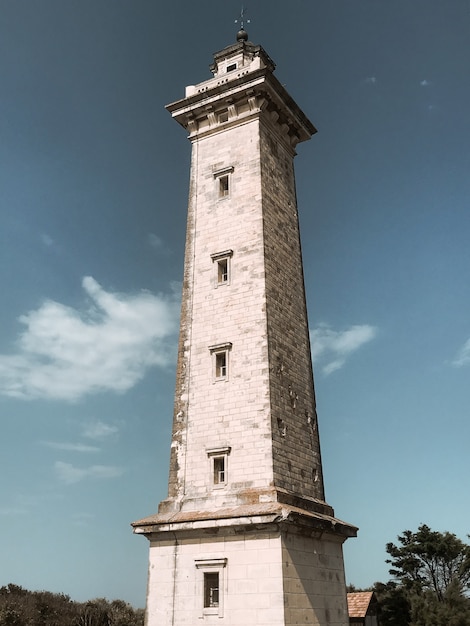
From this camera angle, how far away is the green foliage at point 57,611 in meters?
37.6

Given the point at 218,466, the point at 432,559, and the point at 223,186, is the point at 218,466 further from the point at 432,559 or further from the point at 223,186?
the point at 432,559

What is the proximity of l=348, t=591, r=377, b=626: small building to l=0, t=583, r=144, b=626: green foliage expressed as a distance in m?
17.5

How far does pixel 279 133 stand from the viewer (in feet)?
79.0

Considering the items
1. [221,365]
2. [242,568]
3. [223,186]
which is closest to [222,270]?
[221,365]

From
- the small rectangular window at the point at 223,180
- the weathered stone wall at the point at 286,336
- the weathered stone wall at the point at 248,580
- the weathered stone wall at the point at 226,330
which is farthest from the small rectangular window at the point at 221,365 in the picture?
the small rectangular window at the point at 223,180

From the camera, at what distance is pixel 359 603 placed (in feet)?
117

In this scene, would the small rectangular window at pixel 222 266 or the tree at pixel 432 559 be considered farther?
the tree at pixel 432 559

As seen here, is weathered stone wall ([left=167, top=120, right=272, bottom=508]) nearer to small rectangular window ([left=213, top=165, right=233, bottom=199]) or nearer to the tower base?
small rectangular window ([left=213, top=165, right=233, bottom=199])

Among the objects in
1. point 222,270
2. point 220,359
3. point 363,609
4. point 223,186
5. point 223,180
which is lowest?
point 363,609

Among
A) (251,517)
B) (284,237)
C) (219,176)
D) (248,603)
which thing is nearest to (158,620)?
(248,603)

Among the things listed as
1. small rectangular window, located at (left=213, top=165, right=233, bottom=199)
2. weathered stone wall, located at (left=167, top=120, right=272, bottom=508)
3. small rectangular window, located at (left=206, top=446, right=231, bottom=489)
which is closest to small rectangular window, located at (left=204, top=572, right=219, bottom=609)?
weathered stone wall, located at (left=167, top=120, right=272, bottom=508)

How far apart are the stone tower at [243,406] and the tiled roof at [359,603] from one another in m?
19.2

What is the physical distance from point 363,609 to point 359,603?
3.42ft

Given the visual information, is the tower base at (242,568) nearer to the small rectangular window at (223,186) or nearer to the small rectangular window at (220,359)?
the small rectangular window at (220,359)
